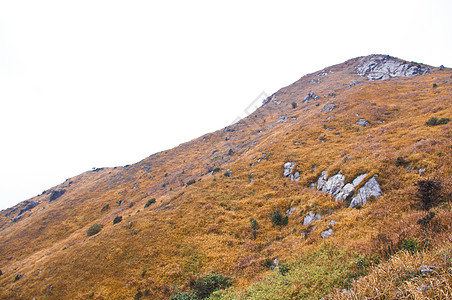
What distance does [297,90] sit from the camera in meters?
87.9

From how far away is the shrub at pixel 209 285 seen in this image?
43.8 ft

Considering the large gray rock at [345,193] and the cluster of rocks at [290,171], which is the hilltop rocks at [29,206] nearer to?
the cluster of rocks at [290,171]

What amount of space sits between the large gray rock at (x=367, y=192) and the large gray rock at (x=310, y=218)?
328 cm

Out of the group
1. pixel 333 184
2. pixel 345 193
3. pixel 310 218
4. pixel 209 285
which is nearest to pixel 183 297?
Result: pixel 209 285

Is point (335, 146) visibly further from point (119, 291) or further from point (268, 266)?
point (119, 291)

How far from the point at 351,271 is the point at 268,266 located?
7.87m

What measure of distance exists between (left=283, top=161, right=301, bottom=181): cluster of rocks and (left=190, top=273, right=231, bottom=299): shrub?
17.2m

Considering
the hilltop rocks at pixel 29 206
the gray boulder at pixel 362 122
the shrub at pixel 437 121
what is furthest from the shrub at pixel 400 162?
the hilltop rocks at pixel 29 206

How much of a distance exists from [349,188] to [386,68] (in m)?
84.5

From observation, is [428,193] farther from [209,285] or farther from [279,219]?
[209,285]

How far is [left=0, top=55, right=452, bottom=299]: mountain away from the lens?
830cm

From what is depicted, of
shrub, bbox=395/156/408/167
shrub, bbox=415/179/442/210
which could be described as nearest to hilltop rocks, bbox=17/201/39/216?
shrub, bbox=415/179/442/210

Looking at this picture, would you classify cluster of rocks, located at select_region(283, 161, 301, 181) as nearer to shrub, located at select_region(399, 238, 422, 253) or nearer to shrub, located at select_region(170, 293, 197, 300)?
shrub, located at select_region(399, 238, 422, 253)

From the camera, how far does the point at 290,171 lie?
28234mm
